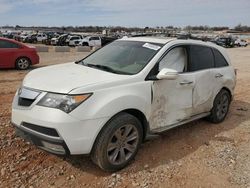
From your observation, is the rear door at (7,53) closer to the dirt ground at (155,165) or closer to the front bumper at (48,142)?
the dirt ground at (155,165)

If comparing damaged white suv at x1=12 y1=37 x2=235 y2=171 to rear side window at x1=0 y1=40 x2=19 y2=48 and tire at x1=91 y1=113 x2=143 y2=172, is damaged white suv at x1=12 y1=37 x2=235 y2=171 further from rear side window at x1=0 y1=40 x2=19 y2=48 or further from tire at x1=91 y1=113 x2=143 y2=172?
rear side window at x1=0 y1=40 x2=19 y2=48

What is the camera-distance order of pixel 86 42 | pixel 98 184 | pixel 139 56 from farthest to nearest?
pixel 86 42 → pixel 139 56 → pixel 98 184

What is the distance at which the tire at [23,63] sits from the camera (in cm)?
1246

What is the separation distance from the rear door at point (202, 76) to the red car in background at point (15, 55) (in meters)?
9.17

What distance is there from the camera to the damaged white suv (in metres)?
3.35

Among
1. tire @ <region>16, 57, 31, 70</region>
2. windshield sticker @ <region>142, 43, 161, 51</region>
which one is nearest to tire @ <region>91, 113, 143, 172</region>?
windshield sticker @ <region>142, 43, 161, 51</region>

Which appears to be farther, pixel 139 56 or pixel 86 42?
pixel 86 42

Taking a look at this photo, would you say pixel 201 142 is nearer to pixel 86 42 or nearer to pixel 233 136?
pixel 233 136

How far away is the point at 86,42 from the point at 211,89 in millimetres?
30687

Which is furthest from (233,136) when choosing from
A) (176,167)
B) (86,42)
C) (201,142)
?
(86,42)

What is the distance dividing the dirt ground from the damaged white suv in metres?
0.28

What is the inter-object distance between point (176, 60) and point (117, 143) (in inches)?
70.3

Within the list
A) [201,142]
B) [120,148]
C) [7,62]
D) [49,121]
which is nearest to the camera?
[49,121]

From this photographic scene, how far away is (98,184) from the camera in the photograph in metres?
3.58
